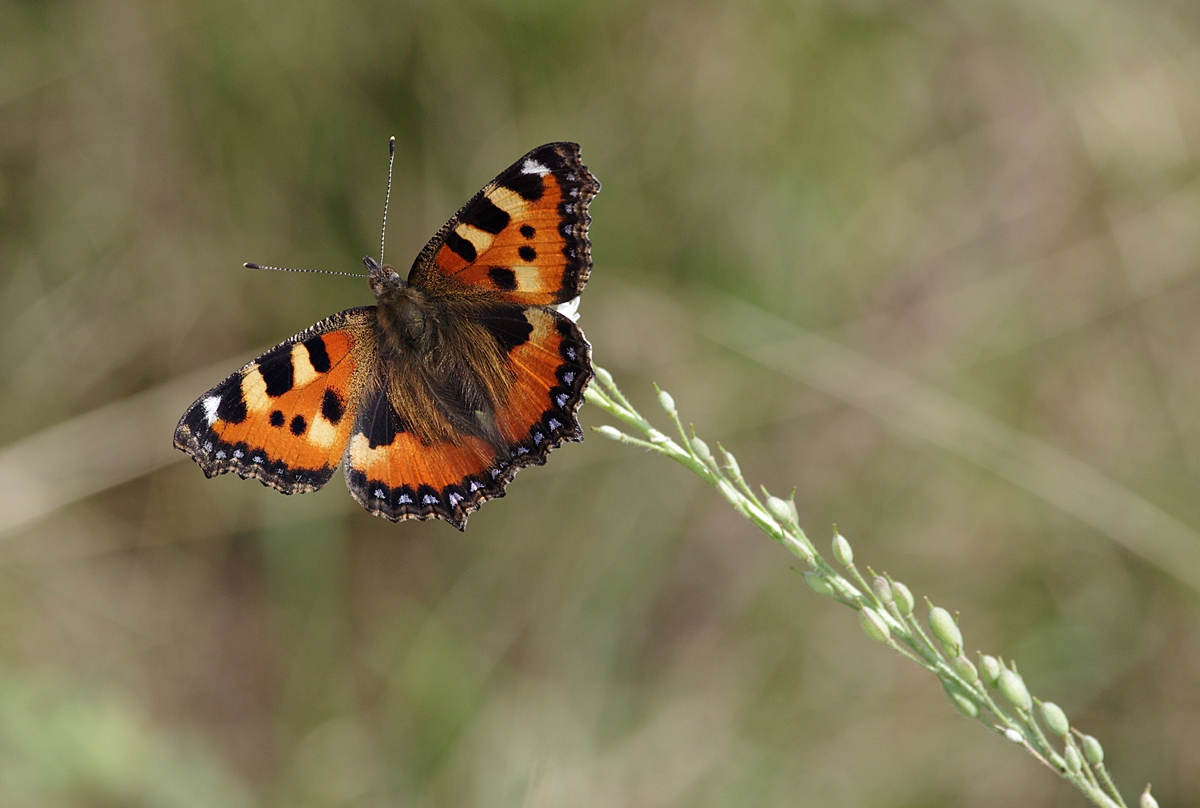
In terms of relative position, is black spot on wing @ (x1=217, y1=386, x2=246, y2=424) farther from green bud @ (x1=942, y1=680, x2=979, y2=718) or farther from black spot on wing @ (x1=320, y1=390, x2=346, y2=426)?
green bud @ (x1=942, y1=680, x2=979, y2=718)

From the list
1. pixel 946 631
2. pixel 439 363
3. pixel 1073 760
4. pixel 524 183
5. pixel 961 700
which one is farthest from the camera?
pixel 439 363

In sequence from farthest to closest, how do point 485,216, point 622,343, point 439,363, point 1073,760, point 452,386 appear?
point 622,343, point 439,363, point 452,386, point 485,216, point 1073,760

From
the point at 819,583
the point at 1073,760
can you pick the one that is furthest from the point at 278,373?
the point at 1073,760

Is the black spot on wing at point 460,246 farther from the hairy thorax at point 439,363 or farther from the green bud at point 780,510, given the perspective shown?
the green bud at point 780,510

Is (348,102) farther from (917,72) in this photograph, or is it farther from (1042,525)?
(1042,525)

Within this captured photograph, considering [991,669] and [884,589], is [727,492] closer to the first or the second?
[884,589]

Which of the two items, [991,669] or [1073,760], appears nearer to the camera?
[1073,760]

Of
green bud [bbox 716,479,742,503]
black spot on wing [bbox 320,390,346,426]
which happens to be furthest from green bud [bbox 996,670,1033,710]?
black spot on wing [bbox 320,390,346,426]
